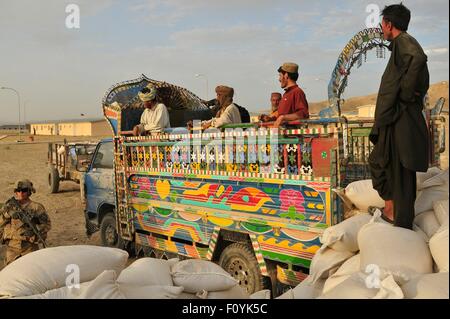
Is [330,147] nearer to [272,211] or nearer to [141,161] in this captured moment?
[272,211]

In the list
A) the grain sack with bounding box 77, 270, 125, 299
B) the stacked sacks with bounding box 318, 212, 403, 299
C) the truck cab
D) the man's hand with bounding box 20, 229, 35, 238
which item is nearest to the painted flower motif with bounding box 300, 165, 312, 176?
the stacked sacks with bounding box 318, 212, 403, 299

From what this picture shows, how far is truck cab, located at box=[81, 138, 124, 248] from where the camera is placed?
7281mm

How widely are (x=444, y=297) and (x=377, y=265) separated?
647 mm

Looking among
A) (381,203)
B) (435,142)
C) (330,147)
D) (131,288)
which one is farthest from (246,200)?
(435,142)

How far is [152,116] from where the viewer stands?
6.48m

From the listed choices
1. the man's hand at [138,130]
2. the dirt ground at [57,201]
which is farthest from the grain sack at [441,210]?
the dirt ground at [57,201]

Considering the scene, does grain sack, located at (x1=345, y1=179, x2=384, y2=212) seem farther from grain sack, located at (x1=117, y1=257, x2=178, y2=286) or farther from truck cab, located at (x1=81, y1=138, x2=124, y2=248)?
truck cab, located at (x1=81, y1=138, x2=124, y2=248)

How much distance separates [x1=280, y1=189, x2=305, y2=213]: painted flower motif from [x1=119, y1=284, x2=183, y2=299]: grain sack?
1.58 metres

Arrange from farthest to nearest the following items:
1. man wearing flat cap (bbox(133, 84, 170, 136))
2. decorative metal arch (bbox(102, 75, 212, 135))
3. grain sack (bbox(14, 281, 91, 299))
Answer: decorative metal arch (bbox(102, 75, 212, 135)) → man wearing flat cap (bbox(133, 84, 170, 136)) → grain sack (bbox(14, 281, 91, 299))

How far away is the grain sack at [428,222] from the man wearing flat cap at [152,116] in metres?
3.61

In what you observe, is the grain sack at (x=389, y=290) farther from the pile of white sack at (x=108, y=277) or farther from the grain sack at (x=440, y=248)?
the pile of white sack at (x=108, y=277)

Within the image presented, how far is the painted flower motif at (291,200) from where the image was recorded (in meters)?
4.38

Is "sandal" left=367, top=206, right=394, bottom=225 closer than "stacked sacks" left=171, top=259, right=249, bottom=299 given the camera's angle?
No

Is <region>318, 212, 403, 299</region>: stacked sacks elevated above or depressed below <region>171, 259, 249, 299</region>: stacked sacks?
above
